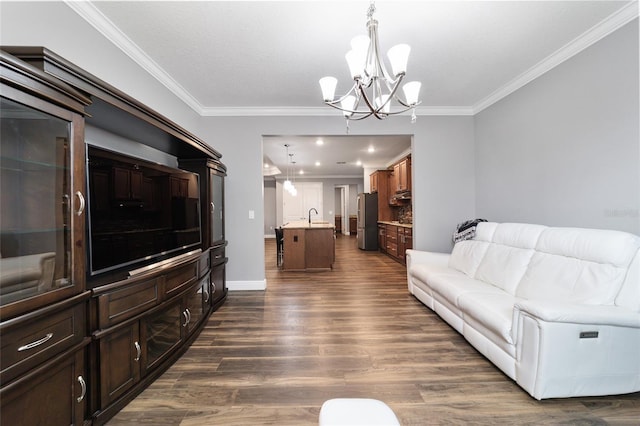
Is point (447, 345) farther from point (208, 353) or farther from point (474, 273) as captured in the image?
point (208, 353)

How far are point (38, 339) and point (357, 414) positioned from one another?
54.3 inches

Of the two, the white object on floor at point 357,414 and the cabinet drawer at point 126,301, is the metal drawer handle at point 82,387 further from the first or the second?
the white object on floor at point 357,414

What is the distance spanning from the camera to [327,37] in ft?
7.20

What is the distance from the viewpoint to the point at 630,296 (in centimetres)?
166

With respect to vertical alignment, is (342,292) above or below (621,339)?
below

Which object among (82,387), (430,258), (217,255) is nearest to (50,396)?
(82,387)

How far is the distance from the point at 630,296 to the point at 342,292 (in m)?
2.80

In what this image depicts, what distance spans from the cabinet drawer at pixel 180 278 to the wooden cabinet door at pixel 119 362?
1.15 ft

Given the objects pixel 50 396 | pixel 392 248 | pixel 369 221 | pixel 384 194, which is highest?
pixel 384 194

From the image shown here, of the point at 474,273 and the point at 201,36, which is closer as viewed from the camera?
the point at 201,36

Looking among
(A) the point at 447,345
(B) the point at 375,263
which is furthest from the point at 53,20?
A: (B) the point at 375,263

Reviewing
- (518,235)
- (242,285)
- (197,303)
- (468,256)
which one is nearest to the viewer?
(197,303)

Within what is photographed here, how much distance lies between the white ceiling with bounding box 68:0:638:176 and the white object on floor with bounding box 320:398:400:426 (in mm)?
2440

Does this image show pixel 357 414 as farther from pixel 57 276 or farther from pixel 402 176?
pixel 402 176
